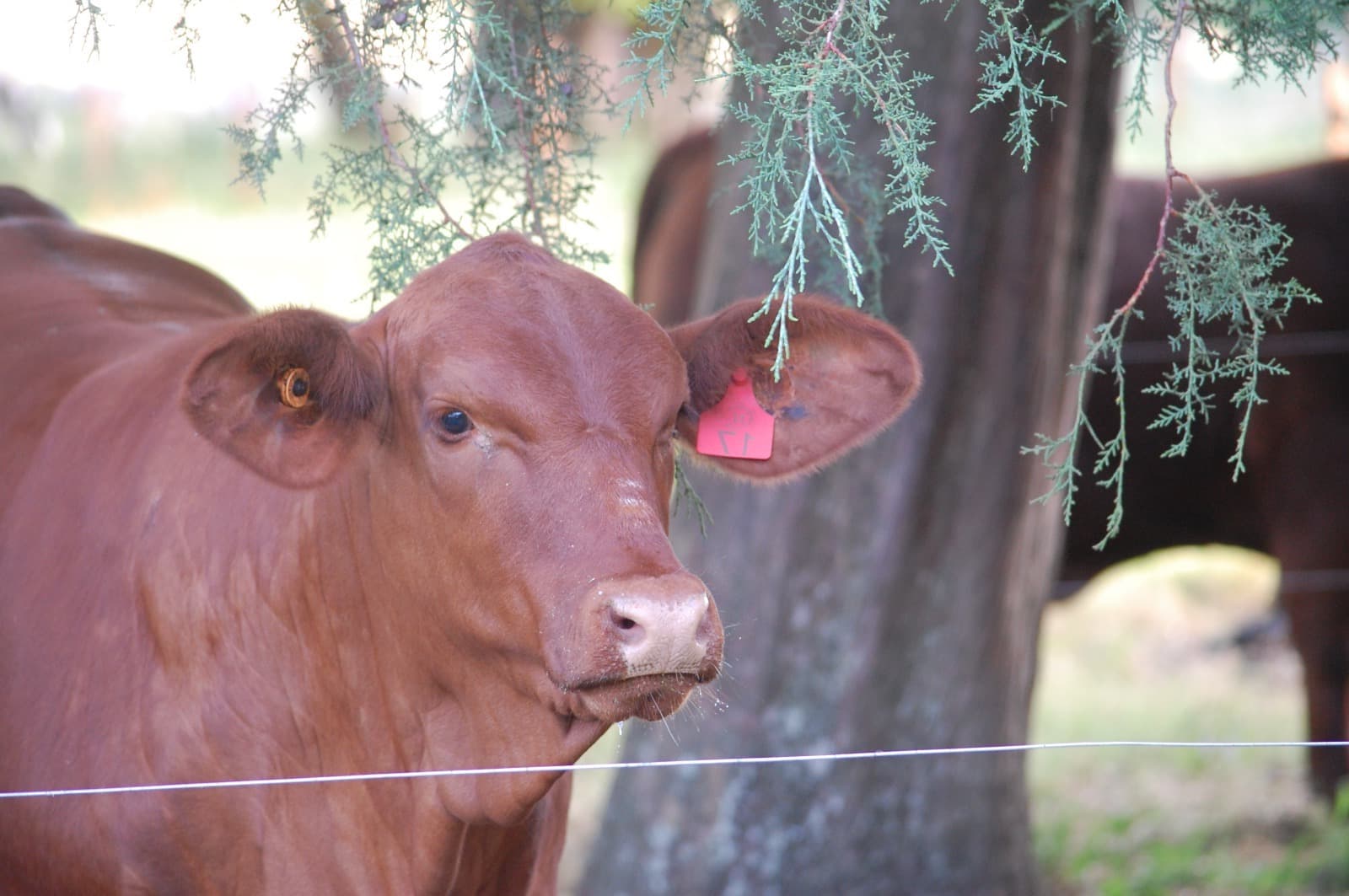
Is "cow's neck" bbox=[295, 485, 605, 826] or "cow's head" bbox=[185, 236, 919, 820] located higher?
"cow's head" bbox=[185, 236, 919, 820]

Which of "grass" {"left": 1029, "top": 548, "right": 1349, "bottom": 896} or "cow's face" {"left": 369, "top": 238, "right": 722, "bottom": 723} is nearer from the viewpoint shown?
"cow's face" {"left": 369, "top": 238, "right": 722, "bottom": 723}

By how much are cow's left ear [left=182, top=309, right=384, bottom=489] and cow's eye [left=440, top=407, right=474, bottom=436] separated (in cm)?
18

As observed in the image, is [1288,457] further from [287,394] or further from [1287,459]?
[287,394]

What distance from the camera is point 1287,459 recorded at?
6090 millimetres

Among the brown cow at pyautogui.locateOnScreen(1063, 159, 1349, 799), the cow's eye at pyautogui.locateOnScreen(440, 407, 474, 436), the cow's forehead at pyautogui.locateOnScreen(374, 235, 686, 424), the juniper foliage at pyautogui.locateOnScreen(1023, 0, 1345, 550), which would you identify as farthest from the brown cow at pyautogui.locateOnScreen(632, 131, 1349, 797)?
the cow's eye at pyautogui.locateOnScreen(440, 407, 474, 436)

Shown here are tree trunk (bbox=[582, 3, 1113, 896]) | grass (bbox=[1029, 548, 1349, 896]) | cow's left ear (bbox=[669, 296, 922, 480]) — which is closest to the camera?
cow's left ear (bbox=[669, 296, 922, 480])

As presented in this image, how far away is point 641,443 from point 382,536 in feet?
1.62

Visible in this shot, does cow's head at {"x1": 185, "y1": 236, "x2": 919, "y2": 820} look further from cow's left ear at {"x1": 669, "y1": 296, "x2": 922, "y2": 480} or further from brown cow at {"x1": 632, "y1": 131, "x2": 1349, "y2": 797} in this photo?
brown cow at {"x1": 632, "y1": 131, "x2": 1349, "y2": 797}

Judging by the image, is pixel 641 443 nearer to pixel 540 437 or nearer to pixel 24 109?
pixel 540 437

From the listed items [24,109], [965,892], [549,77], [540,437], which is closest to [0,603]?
[540,437]

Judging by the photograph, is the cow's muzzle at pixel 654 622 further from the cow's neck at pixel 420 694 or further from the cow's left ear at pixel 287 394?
the cow's left ear at pixel 287 394

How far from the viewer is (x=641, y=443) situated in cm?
238

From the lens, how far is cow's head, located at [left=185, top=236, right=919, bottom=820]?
7.07 ft

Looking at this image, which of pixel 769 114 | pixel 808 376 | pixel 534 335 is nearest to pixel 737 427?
pixel 808 376
